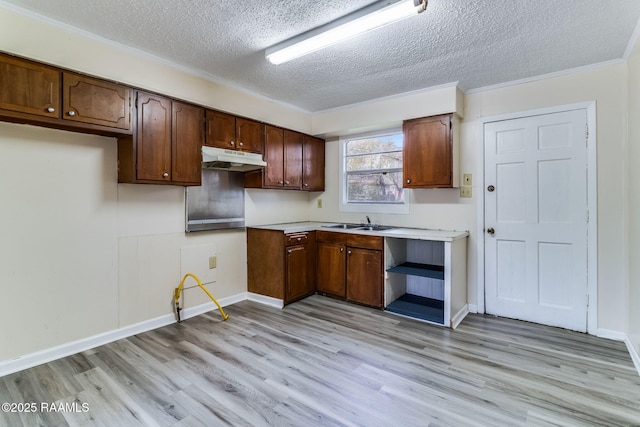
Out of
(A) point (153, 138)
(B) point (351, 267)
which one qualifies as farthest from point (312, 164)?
(A) point (153, 138)

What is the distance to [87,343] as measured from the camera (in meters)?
2.64

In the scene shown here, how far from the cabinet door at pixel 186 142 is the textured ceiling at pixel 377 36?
47 centimetres

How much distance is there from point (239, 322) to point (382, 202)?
2.42m

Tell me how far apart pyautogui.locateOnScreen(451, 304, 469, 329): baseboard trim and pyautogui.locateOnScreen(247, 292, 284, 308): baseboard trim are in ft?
6.24

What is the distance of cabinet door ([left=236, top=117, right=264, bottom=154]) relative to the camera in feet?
11.8

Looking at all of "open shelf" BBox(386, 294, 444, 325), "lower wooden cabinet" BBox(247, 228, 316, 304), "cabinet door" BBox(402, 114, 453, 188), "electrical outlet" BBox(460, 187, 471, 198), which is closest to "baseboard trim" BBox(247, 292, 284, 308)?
Result: "lower wooden cabinet" BBox(247, 228, 316, 304)

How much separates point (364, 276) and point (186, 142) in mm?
2460

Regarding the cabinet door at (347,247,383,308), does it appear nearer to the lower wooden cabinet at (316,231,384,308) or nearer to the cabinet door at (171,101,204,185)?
the lower wooden cabinet at (316,231,384,308)

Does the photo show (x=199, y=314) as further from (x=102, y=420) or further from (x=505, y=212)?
(x=505, y=212)

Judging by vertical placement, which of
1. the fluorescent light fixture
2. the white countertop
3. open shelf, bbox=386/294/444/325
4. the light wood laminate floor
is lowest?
the light wood laminate floor

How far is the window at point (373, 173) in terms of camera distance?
4199 mm

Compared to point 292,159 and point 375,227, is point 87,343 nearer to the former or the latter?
point 292,159

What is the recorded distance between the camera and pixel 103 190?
2736 millimetres

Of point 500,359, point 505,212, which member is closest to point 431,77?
point 505,212
